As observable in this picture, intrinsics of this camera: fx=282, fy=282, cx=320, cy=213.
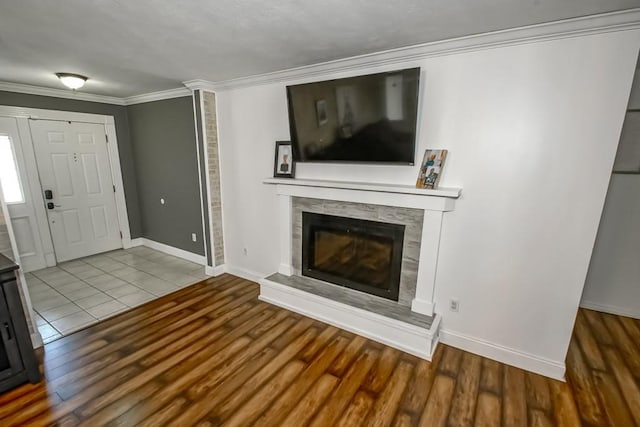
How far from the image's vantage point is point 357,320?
2627 mm

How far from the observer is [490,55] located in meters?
2.04

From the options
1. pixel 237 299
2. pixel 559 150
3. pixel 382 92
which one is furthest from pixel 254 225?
pixel 559 150

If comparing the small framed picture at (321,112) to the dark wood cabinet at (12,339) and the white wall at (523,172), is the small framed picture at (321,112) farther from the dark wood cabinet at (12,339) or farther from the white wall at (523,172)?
the dark wood cabinet at (12,339)

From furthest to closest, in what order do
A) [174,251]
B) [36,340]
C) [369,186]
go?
[174,251] → [369,186] → [36,340]

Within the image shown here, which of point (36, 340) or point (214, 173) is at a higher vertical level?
point (214, 173)

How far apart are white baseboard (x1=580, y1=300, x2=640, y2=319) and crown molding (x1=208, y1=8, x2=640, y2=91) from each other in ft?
8.79

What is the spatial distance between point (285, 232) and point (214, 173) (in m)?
1.31

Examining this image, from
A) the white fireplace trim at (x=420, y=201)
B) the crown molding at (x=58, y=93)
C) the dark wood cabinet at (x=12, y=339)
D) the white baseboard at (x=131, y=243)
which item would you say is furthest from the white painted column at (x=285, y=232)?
the crown molding at (x=58, y=93)

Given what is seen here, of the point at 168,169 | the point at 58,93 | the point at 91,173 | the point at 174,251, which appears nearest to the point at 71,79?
the point at 58,93

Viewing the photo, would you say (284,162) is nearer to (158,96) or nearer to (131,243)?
(158,96)

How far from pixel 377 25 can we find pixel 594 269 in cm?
327

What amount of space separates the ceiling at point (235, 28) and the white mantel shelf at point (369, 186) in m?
1.11

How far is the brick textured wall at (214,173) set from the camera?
351 cm

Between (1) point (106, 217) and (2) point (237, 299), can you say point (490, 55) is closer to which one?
(2) point (237, 299)
